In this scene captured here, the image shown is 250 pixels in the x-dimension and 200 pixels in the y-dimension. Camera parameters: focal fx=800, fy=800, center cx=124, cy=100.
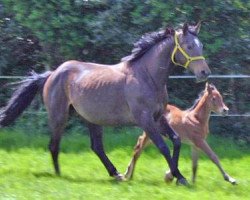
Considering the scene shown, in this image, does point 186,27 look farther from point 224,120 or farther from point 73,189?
point 224,120

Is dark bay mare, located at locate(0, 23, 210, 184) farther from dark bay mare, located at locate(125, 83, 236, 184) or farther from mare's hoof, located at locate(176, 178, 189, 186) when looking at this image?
dark bay mare, located at locate(125, 83, 236, 184)

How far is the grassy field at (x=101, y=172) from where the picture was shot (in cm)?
935

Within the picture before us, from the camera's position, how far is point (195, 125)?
1180 cm

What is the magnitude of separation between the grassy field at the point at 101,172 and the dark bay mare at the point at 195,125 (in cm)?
30

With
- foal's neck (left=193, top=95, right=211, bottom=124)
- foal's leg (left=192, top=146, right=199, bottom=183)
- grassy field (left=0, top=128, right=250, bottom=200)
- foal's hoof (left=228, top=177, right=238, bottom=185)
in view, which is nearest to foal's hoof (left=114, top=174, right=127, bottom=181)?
grassy field (left=0, top=128, right=250, bottom=200)

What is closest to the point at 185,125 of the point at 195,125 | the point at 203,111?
the point at 195,125

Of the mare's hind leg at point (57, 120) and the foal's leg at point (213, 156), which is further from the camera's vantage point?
the mare's hind leg at point (57, 120)

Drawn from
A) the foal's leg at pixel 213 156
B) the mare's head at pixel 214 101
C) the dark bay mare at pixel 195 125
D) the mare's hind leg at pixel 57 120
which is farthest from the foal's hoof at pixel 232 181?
the mare's hind leg at pixel 57 120

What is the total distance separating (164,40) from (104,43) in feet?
13.3

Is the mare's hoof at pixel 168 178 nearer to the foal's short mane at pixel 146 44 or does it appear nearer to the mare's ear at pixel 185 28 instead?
the foal's short mane at pixel 146 44

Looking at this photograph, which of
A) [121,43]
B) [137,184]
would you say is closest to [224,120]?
[121,43]

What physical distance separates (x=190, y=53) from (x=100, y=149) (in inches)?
77.2

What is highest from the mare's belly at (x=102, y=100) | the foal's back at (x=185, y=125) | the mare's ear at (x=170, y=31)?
the mare's ear at (x=170, y=31)

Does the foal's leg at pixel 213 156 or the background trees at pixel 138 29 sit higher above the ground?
the background trees at pixel 138 29
